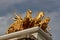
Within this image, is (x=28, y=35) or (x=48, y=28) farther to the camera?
(x=48, y=28)

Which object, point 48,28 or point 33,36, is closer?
point 33,36

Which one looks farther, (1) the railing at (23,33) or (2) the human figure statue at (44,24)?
(2) the human figure statue at (44,24)

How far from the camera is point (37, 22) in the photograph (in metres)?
13.2

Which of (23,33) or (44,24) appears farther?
(44,24)

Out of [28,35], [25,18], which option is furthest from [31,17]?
[28,35]

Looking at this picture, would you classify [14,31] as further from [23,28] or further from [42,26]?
[42,26]

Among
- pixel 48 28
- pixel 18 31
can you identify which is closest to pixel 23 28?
pixel 18 31

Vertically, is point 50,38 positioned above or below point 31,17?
below

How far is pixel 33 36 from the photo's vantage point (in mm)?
12375

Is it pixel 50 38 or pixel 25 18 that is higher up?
pixel 25 18

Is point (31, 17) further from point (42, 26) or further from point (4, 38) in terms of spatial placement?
point (4, 38)

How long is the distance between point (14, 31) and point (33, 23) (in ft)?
3.04

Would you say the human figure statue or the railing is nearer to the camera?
the railing

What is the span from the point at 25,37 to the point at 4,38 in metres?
0.98
